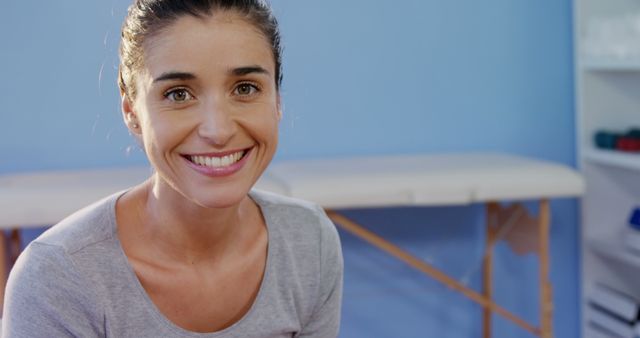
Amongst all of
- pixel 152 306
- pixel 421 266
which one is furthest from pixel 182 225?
pixel 421 266

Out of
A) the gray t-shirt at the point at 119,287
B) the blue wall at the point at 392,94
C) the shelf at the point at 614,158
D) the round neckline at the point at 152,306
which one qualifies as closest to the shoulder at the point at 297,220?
the gray t-shirt at the point at 119,287

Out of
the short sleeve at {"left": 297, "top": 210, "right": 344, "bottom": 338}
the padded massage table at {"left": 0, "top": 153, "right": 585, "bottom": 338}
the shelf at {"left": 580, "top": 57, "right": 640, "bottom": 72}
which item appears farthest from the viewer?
the shelf at {"left": 580, "top": 57, "right": 640, "bottom": 72}

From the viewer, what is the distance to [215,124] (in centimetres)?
104

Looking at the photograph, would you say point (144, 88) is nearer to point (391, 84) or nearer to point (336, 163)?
point (336, 163)

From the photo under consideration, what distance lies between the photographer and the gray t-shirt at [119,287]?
107cm

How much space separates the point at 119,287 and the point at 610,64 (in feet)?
5.36

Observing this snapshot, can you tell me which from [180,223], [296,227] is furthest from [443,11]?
[180,223]

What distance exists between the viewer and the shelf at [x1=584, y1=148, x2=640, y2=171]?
222 centimetres

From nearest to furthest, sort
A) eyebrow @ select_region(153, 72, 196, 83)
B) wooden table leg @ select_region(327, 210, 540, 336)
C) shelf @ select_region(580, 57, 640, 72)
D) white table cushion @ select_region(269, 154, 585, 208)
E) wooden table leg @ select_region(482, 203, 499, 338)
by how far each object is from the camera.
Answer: eyebrow @ select_region(153, 72, 196, 83), white table cushion @ select_region(269, 154, 585, 208), wooden table leg @ select_region(327, 210, 540, 336), shelf @ select_region(580, 57, 640, 72), wooden table leg @ select_region(482, 203, 499, 338)

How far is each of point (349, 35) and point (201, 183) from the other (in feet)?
4.59

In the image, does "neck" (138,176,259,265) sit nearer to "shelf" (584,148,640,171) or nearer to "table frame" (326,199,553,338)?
"table frame" (326,199,553,338)

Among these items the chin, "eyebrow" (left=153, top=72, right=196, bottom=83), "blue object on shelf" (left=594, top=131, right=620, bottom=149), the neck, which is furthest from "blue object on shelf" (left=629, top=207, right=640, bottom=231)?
"eyebrow" (left=153, top=72, right=196, bottom=83)

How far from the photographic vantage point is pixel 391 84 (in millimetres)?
2449

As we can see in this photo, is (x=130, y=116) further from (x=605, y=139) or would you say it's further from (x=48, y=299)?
(x=605, y=139)
